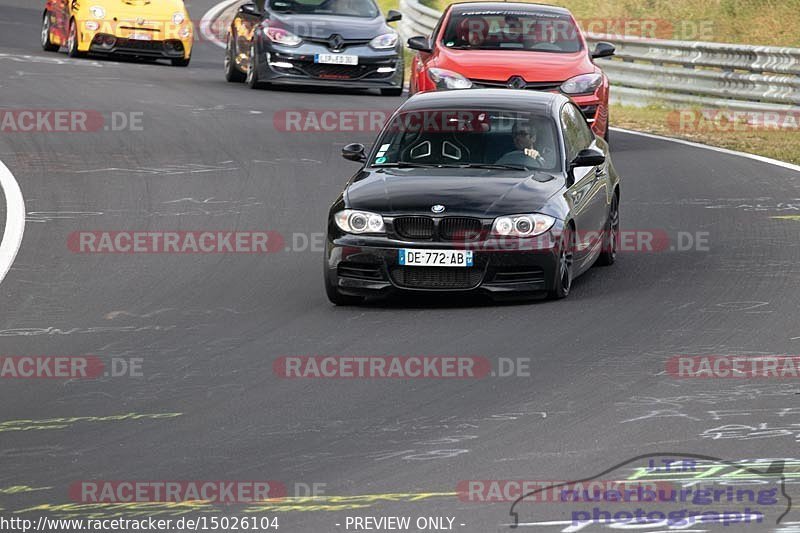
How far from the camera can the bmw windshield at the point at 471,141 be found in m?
12.8

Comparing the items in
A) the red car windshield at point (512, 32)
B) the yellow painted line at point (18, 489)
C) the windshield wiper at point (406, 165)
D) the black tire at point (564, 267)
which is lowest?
the red car windshield at point (512, 32)

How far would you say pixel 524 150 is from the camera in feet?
42.1

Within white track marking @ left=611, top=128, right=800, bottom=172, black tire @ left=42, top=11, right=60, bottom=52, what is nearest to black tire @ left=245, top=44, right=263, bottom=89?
white track marking @ left=611, top=128, right=800, bottom=172

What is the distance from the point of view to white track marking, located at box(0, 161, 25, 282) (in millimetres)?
13492

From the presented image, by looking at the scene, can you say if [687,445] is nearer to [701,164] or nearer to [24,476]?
[24,476]

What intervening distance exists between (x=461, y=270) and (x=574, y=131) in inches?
90.6

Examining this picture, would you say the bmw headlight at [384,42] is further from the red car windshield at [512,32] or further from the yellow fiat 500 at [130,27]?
the red car windshield at [512,32]

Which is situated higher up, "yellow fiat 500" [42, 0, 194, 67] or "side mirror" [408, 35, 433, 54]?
"side mirror" [408, 35, 433, 54]

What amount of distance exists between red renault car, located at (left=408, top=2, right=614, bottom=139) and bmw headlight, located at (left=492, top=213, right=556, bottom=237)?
704 cm

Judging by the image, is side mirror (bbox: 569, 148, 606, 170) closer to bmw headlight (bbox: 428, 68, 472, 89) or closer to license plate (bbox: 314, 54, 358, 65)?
bmw headlight (bbox: 428, 68, 472, 89)

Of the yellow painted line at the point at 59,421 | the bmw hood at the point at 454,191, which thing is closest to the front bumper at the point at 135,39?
the bmw hood at the point at 454,191

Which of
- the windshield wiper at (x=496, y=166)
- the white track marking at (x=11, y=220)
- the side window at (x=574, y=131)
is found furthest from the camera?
the white track marking at (x=11, y=220)

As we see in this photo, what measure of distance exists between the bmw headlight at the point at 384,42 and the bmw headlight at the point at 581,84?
20.6 ft

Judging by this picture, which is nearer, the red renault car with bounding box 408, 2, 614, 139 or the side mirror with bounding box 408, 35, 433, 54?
the red renault car with bounding box 408, 2, 614, 139
